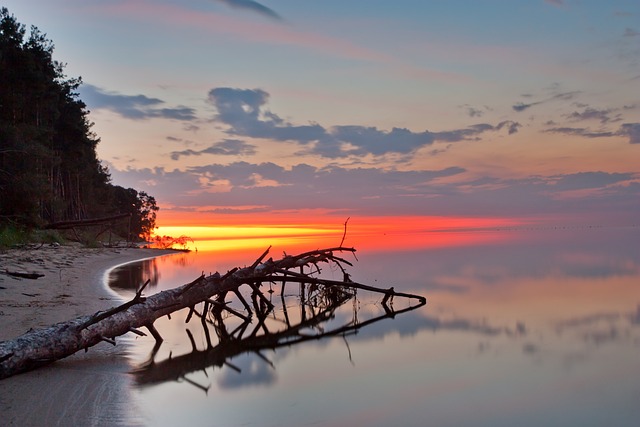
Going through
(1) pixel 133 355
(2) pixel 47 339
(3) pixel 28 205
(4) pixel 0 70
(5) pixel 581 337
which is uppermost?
(4) pixel 0 70

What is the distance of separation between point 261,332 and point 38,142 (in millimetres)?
17773

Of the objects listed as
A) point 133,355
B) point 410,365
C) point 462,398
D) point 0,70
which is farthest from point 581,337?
point 0,70

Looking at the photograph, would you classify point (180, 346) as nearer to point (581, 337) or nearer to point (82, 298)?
point (82, 298)

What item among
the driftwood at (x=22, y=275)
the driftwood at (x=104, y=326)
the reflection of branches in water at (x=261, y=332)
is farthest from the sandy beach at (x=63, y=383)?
the driftwood at (x=22, y=275)

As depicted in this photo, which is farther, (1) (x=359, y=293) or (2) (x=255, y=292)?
(1) (x=359, y=293)

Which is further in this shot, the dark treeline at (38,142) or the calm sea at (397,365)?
the dark treeline at (38,142)

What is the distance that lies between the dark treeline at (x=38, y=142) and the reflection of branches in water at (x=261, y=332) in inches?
96.5

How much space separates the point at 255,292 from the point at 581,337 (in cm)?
722

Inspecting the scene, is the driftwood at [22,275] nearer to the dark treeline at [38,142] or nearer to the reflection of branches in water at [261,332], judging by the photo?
the dark treeline at [38,142]

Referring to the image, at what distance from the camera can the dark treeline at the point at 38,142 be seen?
57.9 feet

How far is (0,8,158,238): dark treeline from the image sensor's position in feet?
57.9

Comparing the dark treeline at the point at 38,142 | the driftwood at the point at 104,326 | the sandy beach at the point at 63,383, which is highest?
the dark treeline at the point at 38,142

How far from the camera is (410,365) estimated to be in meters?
8.71

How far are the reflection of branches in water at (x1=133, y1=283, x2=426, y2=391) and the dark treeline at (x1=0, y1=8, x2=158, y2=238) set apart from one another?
245 centimetres
